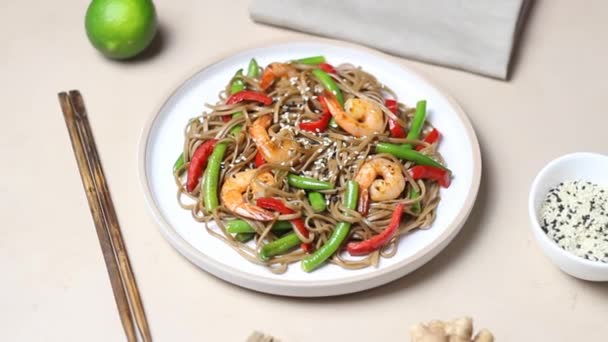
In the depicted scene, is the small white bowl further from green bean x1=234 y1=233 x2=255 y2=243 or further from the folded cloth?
green bean x1=234 y1=233 x2=255 y2=243

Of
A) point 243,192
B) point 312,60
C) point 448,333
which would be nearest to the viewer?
point 448,333

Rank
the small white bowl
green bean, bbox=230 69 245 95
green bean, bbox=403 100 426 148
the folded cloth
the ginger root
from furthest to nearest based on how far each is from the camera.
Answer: the folded cloth < green bean, bbox=230 69 245 95 < green bean, bbox=403 100 426 148 < the small white bowl < the ginger root

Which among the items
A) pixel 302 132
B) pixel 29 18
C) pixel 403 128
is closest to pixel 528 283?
pixel 403 128

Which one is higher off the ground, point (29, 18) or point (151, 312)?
point (29, 18)

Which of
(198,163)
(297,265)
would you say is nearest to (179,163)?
(198,163)

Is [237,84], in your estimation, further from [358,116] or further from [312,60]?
[358,116]

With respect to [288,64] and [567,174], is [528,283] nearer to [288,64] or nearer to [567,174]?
[567,174]

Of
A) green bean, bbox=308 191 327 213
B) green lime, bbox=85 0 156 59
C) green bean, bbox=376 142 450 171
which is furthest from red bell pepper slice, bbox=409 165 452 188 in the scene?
green lime, bbox=85 0 156 59
